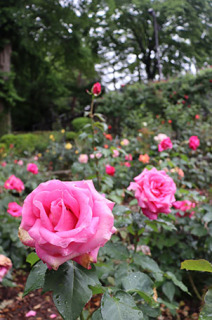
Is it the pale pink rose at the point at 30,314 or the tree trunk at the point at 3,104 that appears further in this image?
the tree trunk at the point at 3,104

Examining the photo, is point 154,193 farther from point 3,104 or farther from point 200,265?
point 3,104

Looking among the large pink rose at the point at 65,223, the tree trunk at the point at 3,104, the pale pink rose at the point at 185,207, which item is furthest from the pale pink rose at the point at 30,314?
the tree trunk at the point at 3,104

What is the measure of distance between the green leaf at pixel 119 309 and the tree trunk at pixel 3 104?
9.39m

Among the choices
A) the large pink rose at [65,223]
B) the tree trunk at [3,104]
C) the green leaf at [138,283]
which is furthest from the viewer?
the tree trunk at [3,104]

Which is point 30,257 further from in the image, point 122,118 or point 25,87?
point 25,87

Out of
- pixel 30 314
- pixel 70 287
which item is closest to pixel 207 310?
pixel 70 287

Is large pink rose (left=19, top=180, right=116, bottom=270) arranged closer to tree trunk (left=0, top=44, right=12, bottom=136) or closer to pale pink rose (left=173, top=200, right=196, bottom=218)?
pale pink rose (left=173, top=200, right=196, bottom=218)

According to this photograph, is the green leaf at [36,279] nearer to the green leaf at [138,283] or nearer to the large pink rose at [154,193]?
the green leaf at [138,283]

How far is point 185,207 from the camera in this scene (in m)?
1.66

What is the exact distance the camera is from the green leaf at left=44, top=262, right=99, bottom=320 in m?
0.46

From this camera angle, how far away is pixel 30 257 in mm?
600

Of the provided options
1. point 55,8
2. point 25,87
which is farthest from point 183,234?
point 25,87

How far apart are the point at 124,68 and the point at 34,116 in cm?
1162

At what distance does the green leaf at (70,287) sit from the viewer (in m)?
0.46
